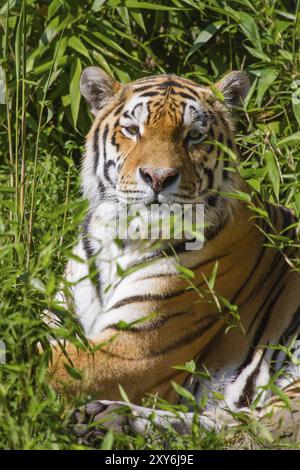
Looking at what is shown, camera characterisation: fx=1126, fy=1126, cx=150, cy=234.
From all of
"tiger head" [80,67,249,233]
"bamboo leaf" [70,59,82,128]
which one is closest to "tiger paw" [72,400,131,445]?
"tiger head" [80,67,249,233]

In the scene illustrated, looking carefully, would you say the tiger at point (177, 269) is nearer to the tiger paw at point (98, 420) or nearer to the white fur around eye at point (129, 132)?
the white fur around eye at point (129, 132)

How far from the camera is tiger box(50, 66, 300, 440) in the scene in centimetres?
403

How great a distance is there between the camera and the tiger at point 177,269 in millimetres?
4027

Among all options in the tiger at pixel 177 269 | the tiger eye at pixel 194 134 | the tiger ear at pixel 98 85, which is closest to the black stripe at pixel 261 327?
the tiger at pixel 177 269

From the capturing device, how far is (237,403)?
4.25 m

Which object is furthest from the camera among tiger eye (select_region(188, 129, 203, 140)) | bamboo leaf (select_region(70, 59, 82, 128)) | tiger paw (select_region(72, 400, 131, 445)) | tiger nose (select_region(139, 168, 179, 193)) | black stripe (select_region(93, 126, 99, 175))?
bamboo leaf (select_region(70, 59, 82, 128))

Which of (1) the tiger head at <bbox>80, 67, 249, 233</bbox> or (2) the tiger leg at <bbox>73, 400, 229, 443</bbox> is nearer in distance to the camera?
(2) the tiger leg at <bbox>73, 400, 229, 443</bbox>

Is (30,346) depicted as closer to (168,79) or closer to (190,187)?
(190,187)

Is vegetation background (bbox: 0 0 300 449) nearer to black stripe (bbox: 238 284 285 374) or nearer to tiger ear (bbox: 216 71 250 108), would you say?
tiger ear (bbox: 216 71 250 108)

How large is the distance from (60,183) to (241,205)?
1.28 metres

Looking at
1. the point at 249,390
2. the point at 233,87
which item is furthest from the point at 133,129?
the point at 249,390

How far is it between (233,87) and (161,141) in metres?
0.54

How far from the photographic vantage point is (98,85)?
450 cm

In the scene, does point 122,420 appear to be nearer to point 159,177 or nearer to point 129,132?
point 159,177
